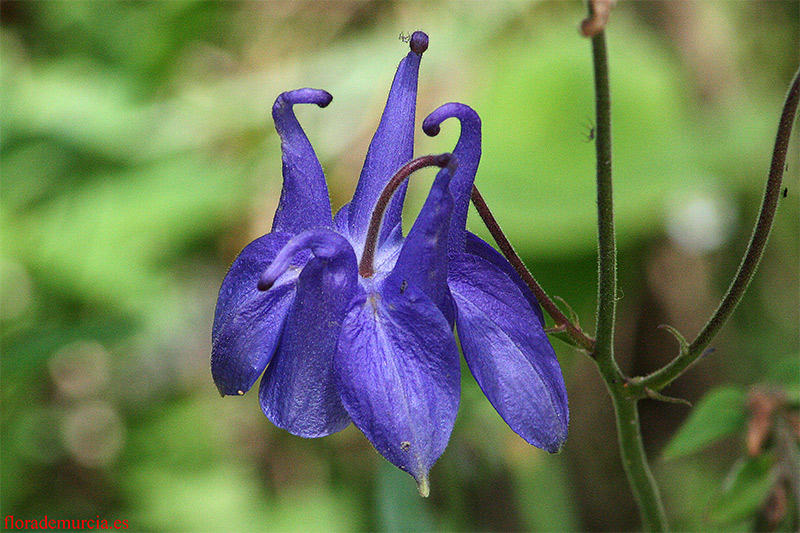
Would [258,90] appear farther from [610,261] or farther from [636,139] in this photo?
[610,261]

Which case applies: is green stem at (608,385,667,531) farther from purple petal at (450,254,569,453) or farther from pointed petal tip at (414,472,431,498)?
pointed petal tip at (414,472,431,498)

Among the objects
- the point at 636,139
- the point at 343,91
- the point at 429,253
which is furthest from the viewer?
the point at 343,91

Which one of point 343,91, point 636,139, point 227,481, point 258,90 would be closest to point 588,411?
point 636,139

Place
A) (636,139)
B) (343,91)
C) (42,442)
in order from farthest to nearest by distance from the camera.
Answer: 1. (343,91)
2. (636,139)
3. (42,442)

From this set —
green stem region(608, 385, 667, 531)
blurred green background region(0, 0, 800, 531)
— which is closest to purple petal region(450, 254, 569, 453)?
green stem region(608, 385, 667, 531)

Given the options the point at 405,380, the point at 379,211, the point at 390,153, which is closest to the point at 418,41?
the point at 390,153

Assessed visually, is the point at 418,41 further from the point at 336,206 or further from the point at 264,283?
the point at 336,206
